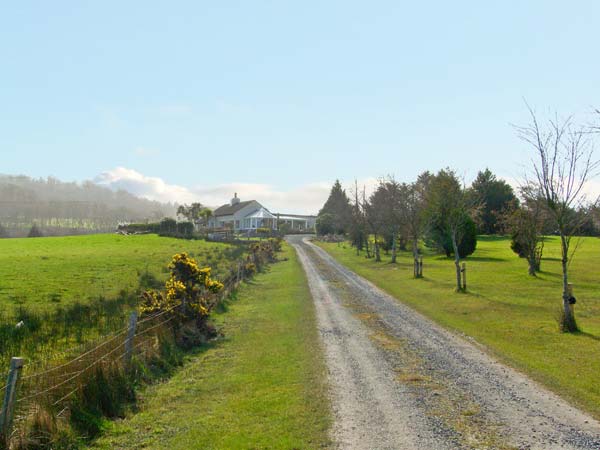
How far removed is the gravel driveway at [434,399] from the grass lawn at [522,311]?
705 millimetres

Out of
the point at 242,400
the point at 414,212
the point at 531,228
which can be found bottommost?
the point at 242,400

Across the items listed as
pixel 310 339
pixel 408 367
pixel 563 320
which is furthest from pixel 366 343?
pixel 563 320

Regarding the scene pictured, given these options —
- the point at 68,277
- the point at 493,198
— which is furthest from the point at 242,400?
the point at 493,198

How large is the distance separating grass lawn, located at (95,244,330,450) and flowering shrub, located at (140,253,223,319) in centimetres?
125

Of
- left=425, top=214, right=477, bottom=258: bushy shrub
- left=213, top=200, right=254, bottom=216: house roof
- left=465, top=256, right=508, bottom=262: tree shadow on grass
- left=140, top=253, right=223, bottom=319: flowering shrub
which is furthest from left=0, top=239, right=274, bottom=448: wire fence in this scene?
left=213, top=200, right=254, bottom=216: house roof

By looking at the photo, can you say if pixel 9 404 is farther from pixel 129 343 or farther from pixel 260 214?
pixel 260 214

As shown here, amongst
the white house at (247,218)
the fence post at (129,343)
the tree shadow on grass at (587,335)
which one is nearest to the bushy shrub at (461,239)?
the tree shadow on grass at (587,335)

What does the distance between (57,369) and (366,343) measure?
7921 mm

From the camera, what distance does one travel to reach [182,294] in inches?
589

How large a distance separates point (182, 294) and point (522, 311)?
12.7m

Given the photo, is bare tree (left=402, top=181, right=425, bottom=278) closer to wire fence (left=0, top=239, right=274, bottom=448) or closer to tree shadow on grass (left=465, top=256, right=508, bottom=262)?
tree shadow on grass (left=465, top=256, right=508, bottom=262)

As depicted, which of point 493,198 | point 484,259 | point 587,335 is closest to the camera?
point 587,335

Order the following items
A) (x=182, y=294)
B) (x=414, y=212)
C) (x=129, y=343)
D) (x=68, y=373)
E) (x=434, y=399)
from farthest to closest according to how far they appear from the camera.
Answer: (x=414, y=212) < (x=182, y=294) < (x=129, y=343) < (x=434, y=399) < (x=68, y=373)

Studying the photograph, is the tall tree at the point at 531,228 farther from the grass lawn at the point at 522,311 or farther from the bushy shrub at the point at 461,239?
the bushy shrub at the point at 461,239
